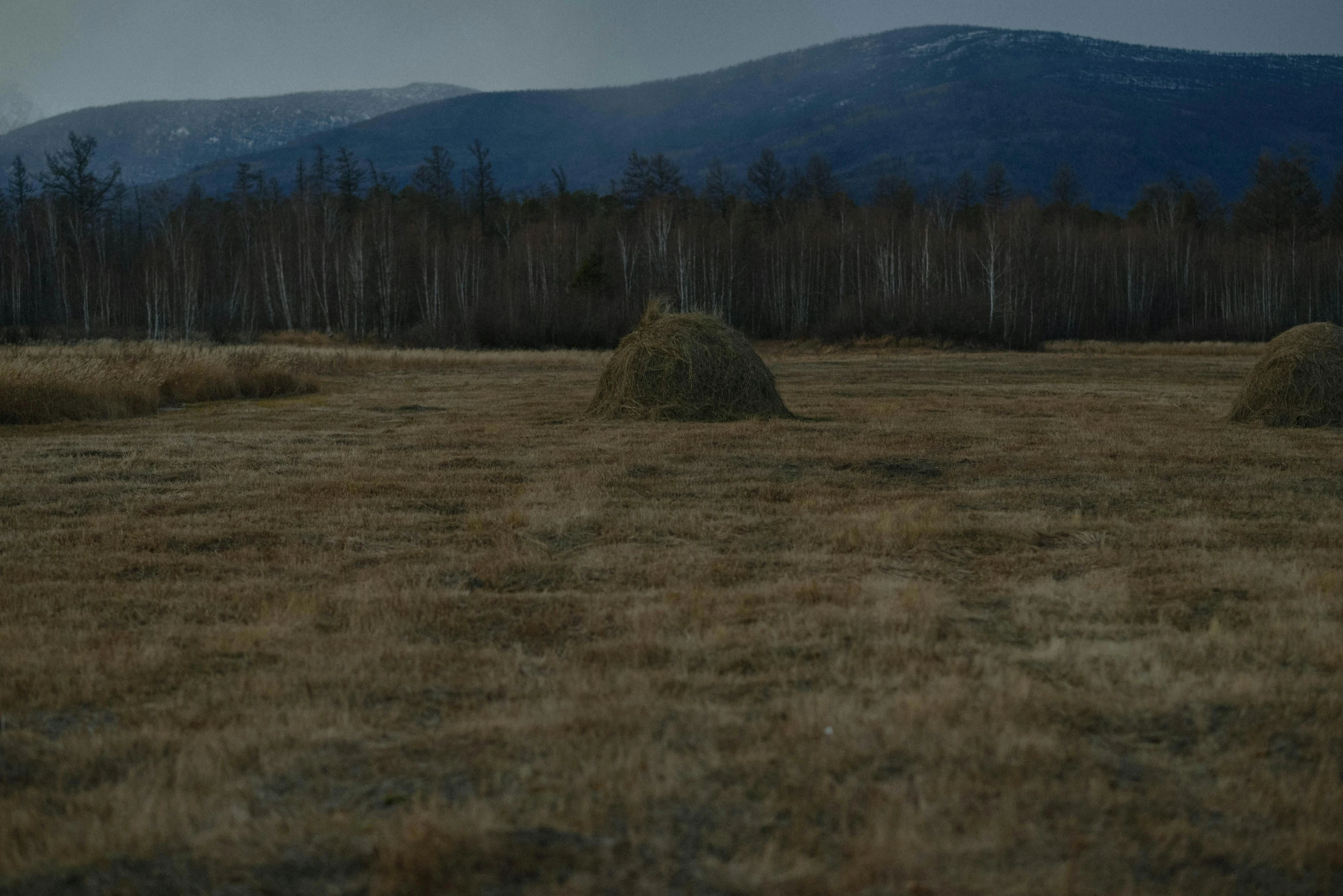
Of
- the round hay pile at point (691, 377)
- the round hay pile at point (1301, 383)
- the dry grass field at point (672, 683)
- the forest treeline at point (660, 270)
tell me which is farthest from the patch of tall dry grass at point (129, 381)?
the forest treeline at point (660, 270)

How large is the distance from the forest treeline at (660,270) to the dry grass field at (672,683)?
44.4 metres

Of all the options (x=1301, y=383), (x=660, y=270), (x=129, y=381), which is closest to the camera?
(x=1301, y=383)

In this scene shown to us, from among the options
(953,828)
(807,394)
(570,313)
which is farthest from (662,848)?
(570,313)

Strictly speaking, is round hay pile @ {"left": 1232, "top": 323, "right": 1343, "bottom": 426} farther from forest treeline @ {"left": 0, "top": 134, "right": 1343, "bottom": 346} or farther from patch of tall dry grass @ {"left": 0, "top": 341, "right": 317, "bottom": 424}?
forest treeline @ {"left": 0, "top": 134, "right": 1343, "bottom": 346}

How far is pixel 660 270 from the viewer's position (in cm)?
6203

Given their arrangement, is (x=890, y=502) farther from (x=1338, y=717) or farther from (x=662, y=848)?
(x=662, y=848)

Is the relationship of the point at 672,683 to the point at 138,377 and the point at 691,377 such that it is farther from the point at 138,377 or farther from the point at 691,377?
the point at 138,377

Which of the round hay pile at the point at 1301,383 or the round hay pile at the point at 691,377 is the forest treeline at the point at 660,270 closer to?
the round hay pile at the point at 1301,383

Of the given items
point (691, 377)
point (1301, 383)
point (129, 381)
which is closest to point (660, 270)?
point (129, 381)

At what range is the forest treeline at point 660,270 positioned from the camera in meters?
55.6

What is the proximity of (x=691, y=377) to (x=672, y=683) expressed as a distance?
34.2 feet

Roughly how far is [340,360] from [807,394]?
17.1 meters

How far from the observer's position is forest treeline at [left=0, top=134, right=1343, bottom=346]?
55594mm

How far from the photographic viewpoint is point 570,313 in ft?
177
